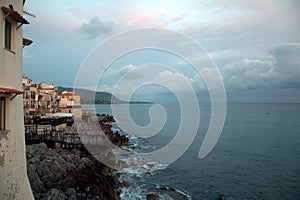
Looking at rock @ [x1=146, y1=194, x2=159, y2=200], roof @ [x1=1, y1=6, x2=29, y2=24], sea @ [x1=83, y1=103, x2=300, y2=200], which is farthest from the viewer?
sea @ [x1=83, y1=103, x2=300, y2=200]

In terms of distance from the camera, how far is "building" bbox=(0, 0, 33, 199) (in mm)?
5273

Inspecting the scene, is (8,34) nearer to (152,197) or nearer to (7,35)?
(7,35)

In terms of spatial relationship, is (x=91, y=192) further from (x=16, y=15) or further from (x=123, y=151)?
(x=123, y=151)

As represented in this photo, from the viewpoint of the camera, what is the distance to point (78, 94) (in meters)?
65.8

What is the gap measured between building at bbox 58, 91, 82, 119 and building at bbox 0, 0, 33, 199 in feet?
124

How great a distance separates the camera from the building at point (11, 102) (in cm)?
527

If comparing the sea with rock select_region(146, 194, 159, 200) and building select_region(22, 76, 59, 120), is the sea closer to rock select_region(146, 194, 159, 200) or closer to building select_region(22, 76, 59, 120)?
rock select_region(146, 194, 159, 200)

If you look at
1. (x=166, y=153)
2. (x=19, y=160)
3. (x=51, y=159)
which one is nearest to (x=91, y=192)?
(x=51, y=159)

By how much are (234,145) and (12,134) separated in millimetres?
34535

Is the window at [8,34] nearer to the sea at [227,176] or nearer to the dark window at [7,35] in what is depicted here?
the dark window at [7,35]

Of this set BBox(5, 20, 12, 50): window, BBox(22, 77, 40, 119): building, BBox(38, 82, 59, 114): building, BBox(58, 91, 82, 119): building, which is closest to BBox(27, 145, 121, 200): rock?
BBox(5, 20, 12, 50): window

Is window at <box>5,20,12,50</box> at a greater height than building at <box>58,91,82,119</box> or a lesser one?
lesser

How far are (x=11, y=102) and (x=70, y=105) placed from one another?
1964 inches

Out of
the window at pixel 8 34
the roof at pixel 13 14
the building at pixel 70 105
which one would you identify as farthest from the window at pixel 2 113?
the building at pixel 70 105
